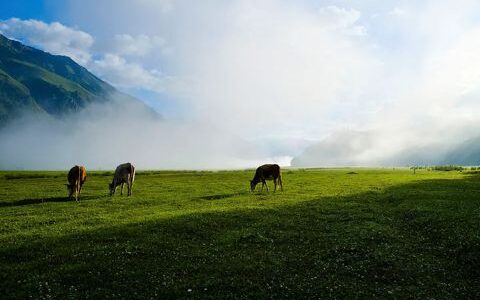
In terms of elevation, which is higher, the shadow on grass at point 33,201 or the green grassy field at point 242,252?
the shadow on grass at point 33,201

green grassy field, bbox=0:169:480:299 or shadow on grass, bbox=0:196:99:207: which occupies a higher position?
shadow on grass, bbox=0:196:99:207

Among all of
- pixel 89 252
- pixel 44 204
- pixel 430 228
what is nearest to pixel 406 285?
pixel 430 228

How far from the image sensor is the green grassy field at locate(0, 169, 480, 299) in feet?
51.8

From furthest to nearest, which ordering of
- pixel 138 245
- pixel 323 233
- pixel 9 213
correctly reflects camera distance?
pixel 9 213 → pixel 323 233 → pixel 138 245

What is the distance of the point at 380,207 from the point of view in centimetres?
3500

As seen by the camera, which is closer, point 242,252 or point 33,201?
point 242,252

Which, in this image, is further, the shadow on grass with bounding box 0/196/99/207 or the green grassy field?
the shadow on grass with bounding box 0/196/99/207

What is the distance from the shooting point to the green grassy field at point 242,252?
1578cm

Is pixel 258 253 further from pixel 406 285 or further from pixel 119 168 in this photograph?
pixel 119 168

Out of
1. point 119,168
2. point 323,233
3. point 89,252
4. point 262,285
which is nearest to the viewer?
point 262,285

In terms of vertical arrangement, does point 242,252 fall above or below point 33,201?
below

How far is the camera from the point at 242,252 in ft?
66.4

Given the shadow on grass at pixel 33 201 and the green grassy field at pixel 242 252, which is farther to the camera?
the shadow on grass at pixel 33 201

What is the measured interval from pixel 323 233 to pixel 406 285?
8.37 m
